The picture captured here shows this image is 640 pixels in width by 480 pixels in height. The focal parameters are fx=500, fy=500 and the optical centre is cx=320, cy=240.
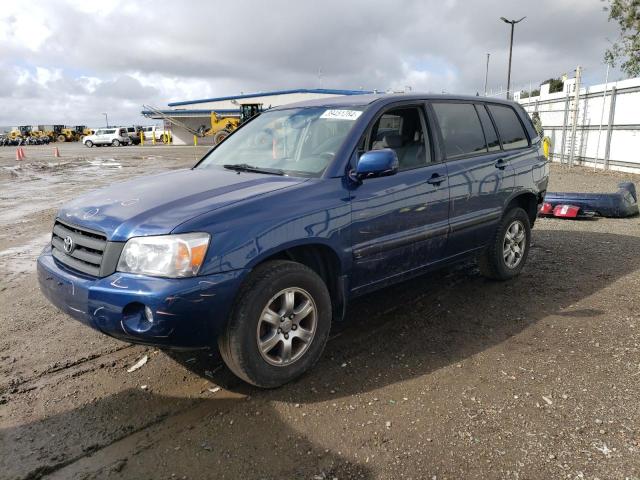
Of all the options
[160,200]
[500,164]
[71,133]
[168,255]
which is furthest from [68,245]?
[71,133]

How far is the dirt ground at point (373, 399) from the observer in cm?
254

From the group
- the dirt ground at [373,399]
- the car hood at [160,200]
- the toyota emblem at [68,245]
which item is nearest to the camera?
the dirt ground at [373,399]

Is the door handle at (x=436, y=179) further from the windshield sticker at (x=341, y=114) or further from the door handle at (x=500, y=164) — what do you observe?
the door handle at (x=500, y=164)

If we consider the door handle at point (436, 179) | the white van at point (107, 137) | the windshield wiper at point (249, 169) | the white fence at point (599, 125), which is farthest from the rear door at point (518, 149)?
the white van at point (107, 137)

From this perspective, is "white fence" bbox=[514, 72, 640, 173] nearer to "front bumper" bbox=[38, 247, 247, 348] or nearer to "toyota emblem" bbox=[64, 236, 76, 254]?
"front bumper" bbox=[38, 247, 247, 348]

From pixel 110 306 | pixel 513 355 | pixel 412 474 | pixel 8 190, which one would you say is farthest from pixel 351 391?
pixel 8 190

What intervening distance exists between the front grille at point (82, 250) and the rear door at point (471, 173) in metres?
2.72

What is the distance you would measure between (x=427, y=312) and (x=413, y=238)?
888 mm

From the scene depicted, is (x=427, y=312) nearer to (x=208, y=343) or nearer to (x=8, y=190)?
(x=208, y=343)

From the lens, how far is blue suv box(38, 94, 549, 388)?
275 cm

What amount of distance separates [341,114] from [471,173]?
134cm

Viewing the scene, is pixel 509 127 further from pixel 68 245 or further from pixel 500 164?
pixel 68 245

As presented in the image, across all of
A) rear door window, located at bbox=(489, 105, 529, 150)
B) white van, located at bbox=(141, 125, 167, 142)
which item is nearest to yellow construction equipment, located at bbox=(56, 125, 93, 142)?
white van, located at bbox=(141, 125, 167, 142)

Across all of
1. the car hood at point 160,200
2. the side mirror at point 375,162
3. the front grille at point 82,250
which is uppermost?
the side mirror at point 375,162
